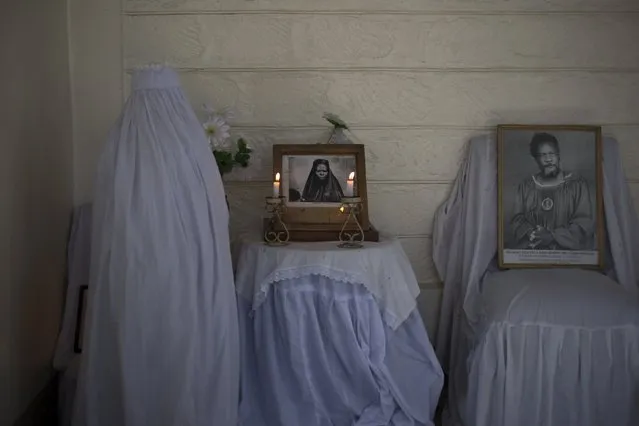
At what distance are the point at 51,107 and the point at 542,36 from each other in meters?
2.08

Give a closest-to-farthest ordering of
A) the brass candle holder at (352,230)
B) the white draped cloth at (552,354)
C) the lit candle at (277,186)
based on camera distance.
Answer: the white draped cloth at (552,354) < the brass candle holder at (352,230) < the lit candle at (277,186)

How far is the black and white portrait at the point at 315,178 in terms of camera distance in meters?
2.35

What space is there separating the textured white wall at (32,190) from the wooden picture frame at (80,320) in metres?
0.11

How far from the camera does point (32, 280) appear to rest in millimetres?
2166

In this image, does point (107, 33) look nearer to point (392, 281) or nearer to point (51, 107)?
point (51, 107)

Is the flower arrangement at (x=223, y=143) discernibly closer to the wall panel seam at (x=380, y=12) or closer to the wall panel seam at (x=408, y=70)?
the wall panel seam at (x=408, y=70)

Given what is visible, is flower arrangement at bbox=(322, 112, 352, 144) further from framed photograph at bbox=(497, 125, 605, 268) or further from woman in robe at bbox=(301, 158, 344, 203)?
framed photograph at bbox=(497, 125, 605, 268)

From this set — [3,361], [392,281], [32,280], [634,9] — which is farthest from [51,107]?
[634,9]

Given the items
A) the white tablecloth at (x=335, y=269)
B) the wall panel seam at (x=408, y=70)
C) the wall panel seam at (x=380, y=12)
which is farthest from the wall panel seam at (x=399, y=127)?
the white tablecloth at (x=335, y=269)

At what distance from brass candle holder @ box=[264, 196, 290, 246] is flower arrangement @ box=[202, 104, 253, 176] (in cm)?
29

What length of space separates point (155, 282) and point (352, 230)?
0.78 metres

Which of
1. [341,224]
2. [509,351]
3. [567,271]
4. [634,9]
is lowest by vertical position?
[509,351]

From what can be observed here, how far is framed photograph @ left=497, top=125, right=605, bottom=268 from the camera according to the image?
2561 millimetres

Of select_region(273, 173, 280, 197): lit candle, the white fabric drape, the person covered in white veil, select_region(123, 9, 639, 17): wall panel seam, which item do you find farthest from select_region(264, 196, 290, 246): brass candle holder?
select_region(123, 9, 639, 17): wall panel seam
